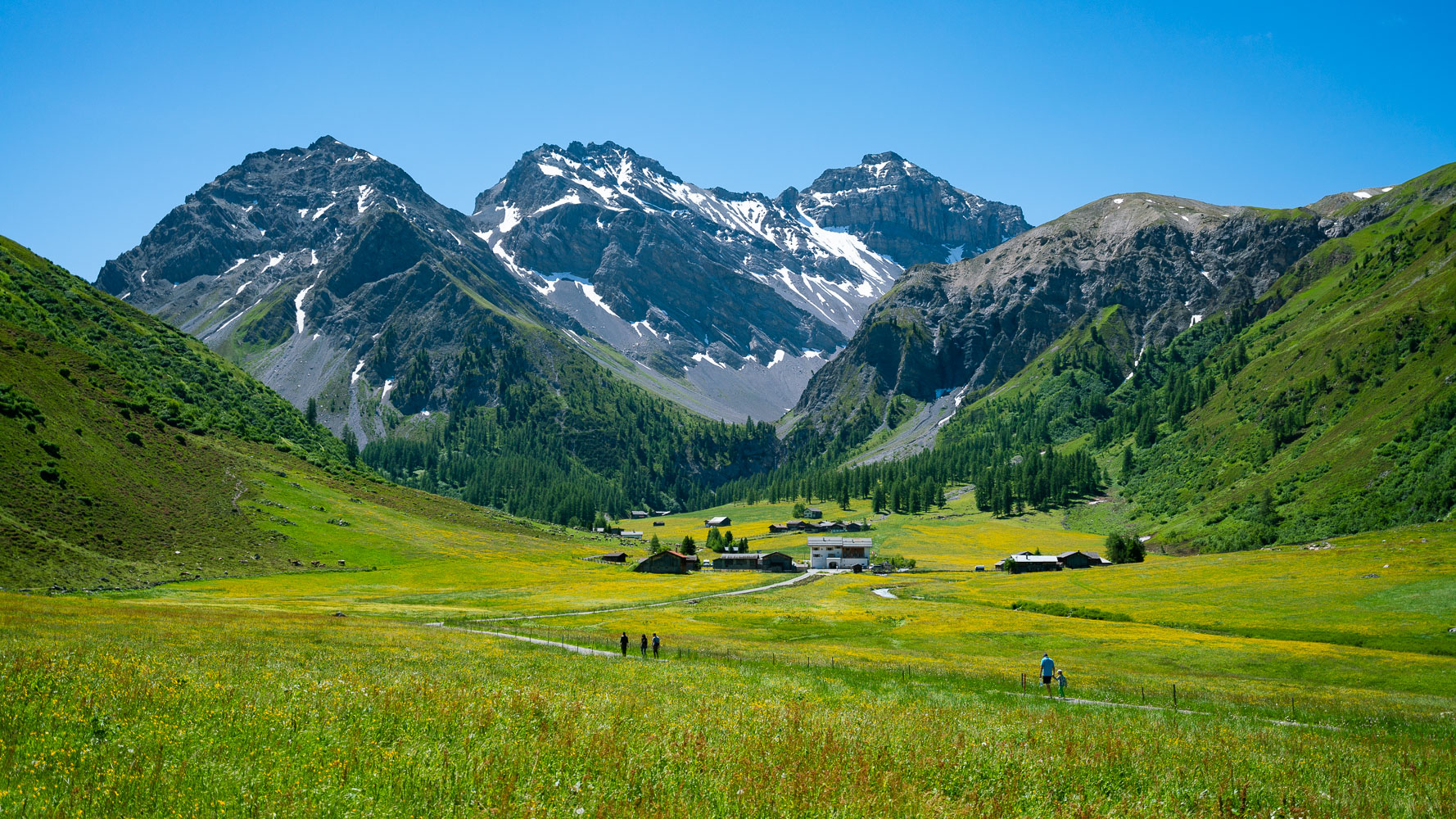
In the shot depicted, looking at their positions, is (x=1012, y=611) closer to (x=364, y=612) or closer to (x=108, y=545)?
→ (x=364, y=612)

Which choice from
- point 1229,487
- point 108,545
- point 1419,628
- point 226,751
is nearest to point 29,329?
point 108,545

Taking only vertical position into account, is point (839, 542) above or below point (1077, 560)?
above

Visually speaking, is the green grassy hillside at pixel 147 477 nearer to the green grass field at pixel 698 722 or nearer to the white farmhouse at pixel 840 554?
the green grass field at pixel 698 722

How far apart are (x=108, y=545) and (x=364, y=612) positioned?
150 ft

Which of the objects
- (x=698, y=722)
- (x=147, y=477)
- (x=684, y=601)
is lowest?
(x=684, y=601)

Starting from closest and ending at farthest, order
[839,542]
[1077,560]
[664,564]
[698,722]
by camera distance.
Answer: [698,722] < [1077,560] < [664,564] < [839,542]

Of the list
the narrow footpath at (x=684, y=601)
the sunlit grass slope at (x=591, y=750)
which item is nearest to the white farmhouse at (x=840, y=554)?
the narrow footpath at (x=684, y=601)

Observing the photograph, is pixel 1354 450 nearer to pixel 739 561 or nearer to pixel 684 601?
pixel 739 561

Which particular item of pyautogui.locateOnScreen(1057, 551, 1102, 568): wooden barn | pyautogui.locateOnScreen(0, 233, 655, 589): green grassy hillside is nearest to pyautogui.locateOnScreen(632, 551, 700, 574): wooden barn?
pyautogui.locateOnScreen(0, 233, 655, 589): green grassy hillside

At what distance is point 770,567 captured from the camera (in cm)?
15750

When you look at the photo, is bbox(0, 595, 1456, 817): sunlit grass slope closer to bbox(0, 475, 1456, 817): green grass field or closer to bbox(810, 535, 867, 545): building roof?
bbox(0, 475, 1456, 817): green grass field

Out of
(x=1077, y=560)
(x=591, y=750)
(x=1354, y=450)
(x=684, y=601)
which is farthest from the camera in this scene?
(x=1354, y=450)

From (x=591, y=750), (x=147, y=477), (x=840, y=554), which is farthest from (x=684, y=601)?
(x=591, y=750)

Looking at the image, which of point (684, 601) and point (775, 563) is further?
point (775, 563)
